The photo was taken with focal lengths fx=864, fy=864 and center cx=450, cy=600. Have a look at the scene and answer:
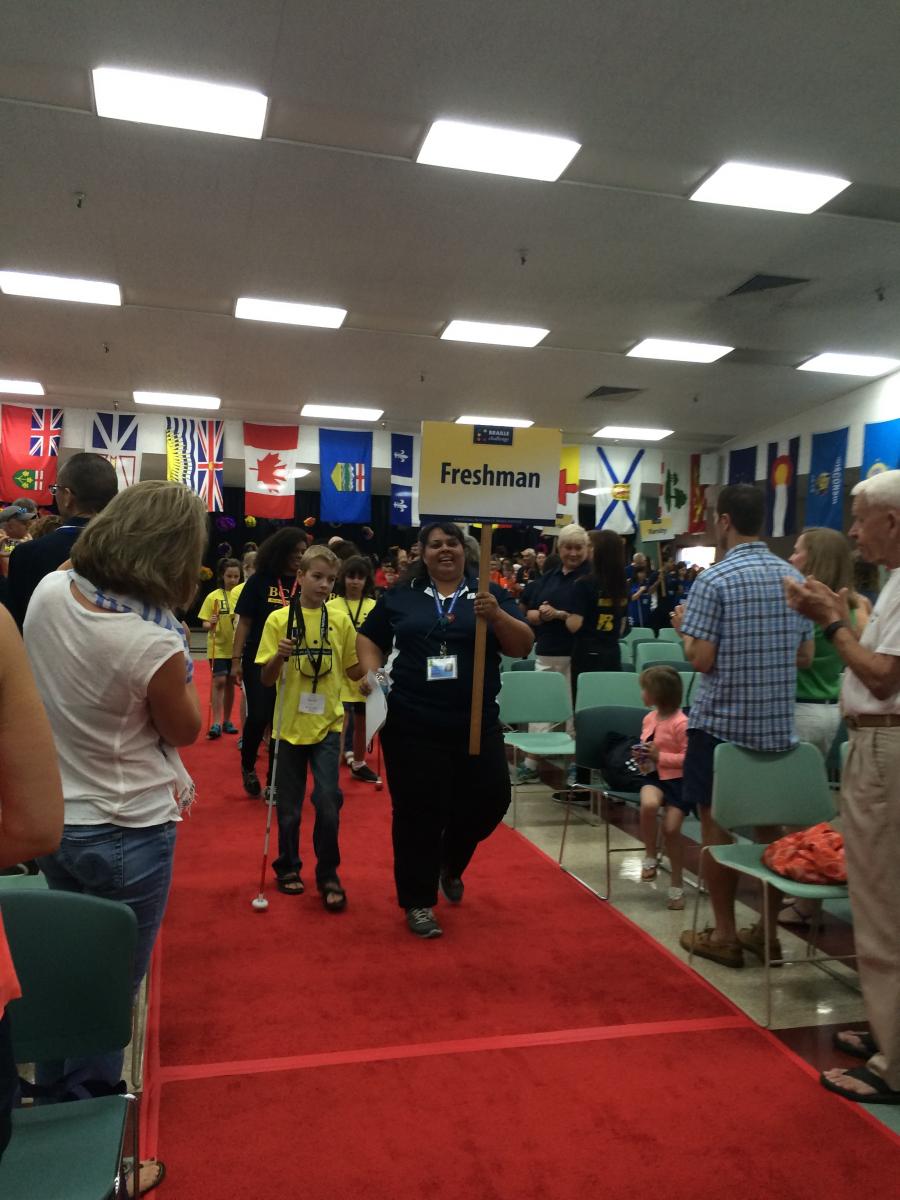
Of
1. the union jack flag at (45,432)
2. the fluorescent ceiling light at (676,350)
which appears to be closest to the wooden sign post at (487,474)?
the fluorescent ceiling light at (676,350)

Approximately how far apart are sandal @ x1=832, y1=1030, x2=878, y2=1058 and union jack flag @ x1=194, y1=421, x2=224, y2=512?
11047 millimetres

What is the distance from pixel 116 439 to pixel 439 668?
34.5 feet

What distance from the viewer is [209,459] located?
40.7ft

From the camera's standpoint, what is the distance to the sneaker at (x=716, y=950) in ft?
10.5

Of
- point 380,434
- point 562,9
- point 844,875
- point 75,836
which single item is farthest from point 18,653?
point 380,434

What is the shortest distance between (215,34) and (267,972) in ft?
14.8

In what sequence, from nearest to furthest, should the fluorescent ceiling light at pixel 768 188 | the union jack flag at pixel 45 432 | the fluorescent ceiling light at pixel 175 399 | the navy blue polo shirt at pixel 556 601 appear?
the navy blue polo shirt at pixel 556 601 → the fluorescent ceiling light at pixel 768 188 → the fluorescent ceiling light at pixel 175 399 → the union jack flag at pixel 45 432

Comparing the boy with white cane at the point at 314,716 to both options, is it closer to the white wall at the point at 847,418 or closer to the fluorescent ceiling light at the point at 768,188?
the fluorescent ceiling light at the point at 768,188

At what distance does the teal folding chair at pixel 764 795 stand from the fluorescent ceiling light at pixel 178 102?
4555mm

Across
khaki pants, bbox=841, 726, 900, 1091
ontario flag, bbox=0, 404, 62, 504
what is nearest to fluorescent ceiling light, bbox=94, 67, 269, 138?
khaki pants, bbox=841, 726, 900, 1091

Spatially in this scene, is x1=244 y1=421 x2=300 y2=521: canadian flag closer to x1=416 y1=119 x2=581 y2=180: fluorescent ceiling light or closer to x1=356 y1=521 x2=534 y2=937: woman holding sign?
x1=416 y1=119 x2=581 y2=180: fluorescent ceiling light

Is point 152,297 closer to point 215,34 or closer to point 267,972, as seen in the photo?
point 215,34

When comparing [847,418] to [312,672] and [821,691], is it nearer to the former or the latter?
[821,691]

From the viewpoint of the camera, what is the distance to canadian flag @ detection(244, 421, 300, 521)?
12211mm
